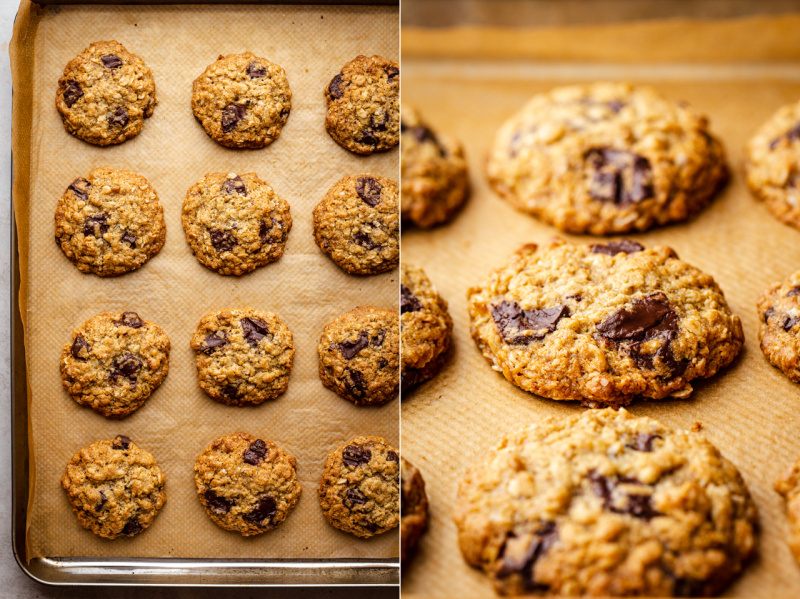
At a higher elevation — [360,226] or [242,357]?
[360,226]

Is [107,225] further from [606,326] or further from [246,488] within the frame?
[606,326]

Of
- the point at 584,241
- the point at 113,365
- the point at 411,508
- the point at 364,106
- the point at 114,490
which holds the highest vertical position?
the point at 364,106

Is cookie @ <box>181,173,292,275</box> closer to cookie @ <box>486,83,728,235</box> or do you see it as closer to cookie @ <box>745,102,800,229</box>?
cookie @ <box>486,83,728,235</box>

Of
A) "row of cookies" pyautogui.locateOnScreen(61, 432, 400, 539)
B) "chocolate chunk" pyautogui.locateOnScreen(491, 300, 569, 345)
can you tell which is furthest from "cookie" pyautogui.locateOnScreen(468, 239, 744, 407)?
"row of cookies" pyautogui.locateOnScreen(61, 432, 400, 539)

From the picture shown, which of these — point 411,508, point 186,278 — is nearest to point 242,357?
point 186,278

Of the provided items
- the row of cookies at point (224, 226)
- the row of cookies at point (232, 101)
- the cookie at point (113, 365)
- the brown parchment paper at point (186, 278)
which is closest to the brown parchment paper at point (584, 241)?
the row of cookies at point (224, 226)

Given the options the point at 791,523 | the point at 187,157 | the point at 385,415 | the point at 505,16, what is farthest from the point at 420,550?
the point at 505,16

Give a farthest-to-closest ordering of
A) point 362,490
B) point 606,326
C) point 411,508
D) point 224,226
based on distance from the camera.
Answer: point 224,226, point 362,490, point 606,326, point 411,508
